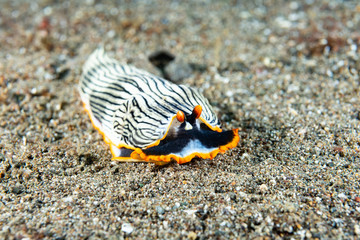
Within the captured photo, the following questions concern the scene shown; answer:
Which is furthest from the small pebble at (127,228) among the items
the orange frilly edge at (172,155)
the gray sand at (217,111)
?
the orange frilly edge at (172,155)

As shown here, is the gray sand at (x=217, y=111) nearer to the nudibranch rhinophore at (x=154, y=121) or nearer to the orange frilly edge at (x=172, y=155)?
the orange frilly edge at (x=172, y=155)

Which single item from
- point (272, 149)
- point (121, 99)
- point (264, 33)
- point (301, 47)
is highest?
point (264, 33)

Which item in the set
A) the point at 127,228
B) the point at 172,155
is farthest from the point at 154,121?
the point at 127,228

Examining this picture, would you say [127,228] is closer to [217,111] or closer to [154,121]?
[154,121]

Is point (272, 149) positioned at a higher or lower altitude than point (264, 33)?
lower

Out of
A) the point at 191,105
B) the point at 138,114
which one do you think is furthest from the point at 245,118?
the point at 138,114

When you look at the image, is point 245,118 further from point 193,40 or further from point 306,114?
point 193,40

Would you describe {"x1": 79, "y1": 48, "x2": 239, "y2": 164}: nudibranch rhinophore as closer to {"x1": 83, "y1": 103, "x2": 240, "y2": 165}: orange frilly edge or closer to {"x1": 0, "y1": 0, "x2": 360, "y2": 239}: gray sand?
{"x1": 83, "y1": 103, "x2": 240, "y2": 165}: orange frilly edge
